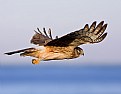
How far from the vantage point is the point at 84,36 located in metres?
1.38

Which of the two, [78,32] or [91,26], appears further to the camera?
[91,26]

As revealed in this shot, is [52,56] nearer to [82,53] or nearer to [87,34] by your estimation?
[82,53]

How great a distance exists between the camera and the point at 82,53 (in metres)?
1.34

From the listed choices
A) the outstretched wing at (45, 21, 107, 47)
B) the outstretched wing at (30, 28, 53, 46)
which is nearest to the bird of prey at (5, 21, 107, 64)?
the outstretched wing at (45, 21, 107, 47)

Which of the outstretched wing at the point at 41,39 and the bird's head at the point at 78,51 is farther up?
the outstretched wing at the point at 41,39

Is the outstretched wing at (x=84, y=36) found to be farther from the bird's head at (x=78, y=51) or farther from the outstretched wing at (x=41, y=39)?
the outstretched wing at (x=41, y=39)

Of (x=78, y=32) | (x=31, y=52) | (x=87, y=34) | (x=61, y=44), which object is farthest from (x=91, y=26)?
(x=31, y=52)

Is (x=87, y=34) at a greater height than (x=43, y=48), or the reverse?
(x=87, y=34)

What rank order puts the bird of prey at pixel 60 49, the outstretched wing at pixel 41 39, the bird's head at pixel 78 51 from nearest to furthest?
the bird of prey at pixel 60 49, the bird's head at pixel 78 51, the outstretched wing at pixel 41 39

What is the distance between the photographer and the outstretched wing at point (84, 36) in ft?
4.11

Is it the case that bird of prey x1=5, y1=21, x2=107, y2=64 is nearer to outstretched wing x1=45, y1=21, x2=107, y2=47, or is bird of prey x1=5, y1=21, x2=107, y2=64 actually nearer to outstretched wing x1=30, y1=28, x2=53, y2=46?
outstretched wing x1=45, y1=21, x2=107, y2=47

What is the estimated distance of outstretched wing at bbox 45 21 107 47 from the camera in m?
1.25

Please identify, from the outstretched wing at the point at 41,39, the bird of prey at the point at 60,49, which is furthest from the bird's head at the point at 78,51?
the outstretched wing at the point at 41,39

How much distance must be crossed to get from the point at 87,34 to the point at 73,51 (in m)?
0.18
